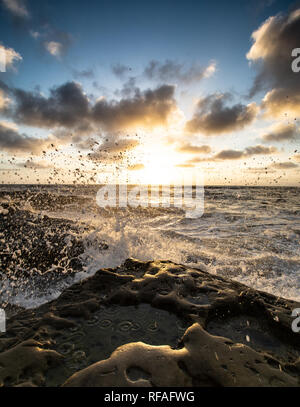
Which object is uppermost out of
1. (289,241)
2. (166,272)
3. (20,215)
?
(20,215)

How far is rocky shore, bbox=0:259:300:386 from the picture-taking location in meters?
2.26

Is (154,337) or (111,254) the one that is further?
(111,254)

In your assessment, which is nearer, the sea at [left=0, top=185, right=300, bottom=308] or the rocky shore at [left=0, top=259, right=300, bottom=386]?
the rocky shore at [left=0, top=259, right=300, bottom=386]

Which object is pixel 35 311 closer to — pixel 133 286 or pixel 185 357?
pixel 133 286

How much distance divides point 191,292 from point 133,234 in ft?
15.7

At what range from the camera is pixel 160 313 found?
3559 mm

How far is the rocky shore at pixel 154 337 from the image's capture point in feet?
7.43

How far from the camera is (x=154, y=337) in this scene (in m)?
2.95

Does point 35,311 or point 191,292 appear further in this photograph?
Result: point 191,292

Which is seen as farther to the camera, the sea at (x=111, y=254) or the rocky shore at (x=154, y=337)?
the sea at (x=111, y=254)

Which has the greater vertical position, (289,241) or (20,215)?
(20,215)

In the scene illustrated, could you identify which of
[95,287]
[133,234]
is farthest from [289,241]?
[95,287]

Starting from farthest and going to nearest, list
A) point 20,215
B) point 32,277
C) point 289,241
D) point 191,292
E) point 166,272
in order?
point 20,215 → point 289,241 → point 32,277 → point 166,272 → point 191,292
